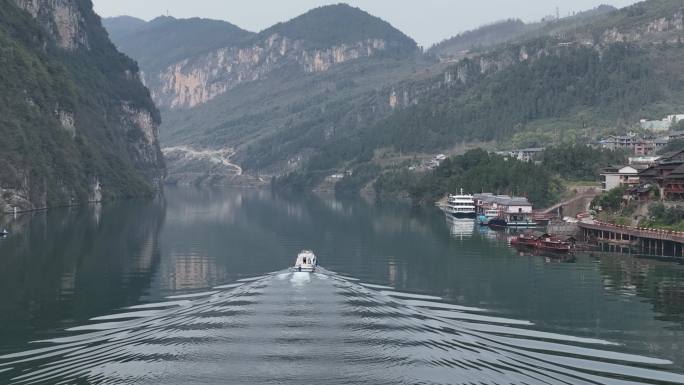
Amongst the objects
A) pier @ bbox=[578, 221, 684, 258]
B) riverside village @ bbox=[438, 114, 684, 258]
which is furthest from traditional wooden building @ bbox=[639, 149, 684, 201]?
pier @ bbox=[578, 221, 684, 258]

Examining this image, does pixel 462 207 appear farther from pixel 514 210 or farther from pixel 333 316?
pixel 333 316

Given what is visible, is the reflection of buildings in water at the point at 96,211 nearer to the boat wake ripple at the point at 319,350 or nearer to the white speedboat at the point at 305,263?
the white speedboat at the point at 305,263

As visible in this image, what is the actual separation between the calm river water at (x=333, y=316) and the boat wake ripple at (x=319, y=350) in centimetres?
10

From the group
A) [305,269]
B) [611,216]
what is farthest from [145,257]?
[611,216]

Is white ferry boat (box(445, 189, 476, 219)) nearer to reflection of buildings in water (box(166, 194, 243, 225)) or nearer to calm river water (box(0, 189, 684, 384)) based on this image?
reflection of buildings in water (box(166, 194, 243, 225))

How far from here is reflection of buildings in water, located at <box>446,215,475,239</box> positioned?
129 metres

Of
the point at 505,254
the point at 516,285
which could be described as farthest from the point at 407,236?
the point at 516,285

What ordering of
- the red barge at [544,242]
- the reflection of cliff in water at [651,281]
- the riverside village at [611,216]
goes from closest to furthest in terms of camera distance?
the reflection of cliff in water at [651,281] → the red barge at [544,242] → the riverside village at [611,216]

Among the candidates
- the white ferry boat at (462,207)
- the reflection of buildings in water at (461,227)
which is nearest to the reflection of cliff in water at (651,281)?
the reflection of buildings in water at (461,227)

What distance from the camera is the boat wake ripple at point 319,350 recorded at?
44062mm

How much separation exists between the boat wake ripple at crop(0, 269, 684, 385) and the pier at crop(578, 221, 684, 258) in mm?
43467

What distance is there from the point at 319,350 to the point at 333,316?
357 inches

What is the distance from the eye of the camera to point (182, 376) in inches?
1732

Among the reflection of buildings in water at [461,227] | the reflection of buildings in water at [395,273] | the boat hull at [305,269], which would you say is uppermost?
the boat hull at [305,269]
